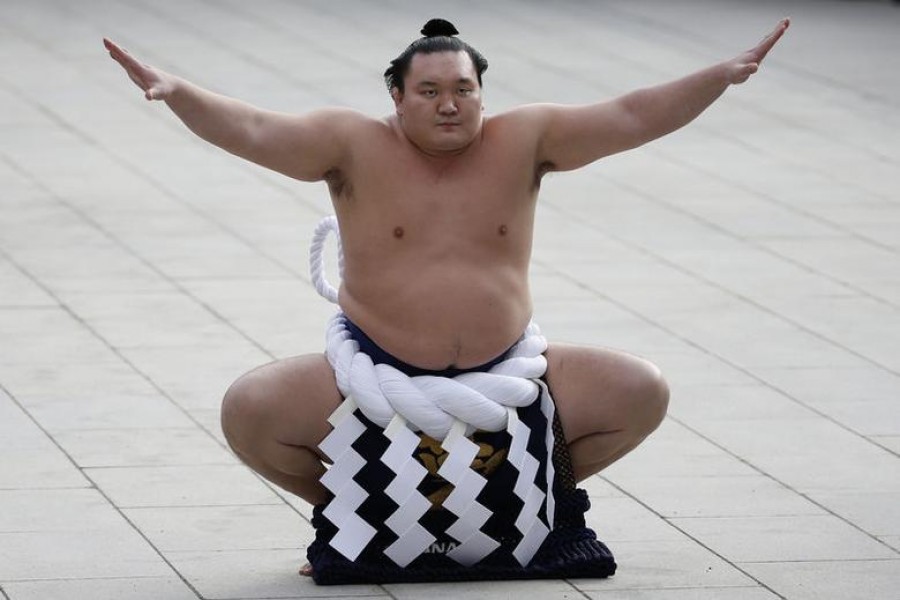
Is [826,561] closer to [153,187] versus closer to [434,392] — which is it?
[434,392]

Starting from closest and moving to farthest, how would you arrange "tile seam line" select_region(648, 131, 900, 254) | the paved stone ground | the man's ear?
1. the man's ear
2. the paved stone ground
3. "tile seam line" select_region(648, 131, 900, 254)

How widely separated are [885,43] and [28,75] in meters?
5.48

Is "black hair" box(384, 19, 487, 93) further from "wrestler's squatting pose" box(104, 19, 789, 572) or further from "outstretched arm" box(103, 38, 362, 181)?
"outstretched arm" box(103, 38, 362, 181)

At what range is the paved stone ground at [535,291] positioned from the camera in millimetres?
4836

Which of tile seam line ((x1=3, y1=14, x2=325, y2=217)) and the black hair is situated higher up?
the black hair

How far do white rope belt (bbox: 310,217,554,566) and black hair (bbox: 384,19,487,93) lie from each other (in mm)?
625

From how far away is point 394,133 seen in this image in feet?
15.2

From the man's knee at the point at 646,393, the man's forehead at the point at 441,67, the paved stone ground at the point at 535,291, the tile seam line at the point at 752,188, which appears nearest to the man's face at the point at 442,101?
the man's forehead at the point at 441,67

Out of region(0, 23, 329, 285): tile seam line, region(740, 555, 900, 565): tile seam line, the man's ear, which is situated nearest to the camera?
the man's ear

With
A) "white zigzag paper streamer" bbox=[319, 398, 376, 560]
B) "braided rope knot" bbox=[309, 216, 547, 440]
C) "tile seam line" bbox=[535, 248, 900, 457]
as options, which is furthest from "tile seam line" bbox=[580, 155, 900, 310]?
"white zigzag paper streamer" bbox=[319, 398, 376, 560]

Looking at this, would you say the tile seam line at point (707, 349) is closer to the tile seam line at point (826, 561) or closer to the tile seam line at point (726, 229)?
the tile seam line at point (726, 229)

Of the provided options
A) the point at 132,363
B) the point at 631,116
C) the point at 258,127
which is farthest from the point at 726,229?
the point at 258,127

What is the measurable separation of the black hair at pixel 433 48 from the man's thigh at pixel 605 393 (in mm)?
679

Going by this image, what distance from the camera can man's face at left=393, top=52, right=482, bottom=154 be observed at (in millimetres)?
4531
